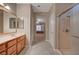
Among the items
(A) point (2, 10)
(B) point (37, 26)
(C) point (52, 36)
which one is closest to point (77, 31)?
(B) point (37, 26)

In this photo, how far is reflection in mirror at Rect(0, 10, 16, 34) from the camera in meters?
2.22

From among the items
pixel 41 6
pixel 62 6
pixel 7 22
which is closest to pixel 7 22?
pixel 7 22

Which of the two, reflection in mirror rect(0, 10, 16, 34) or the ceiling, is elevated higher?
the ceiling

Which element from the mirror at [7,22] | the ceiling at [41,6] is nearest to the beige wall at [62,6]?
the ceiling at [41,6]

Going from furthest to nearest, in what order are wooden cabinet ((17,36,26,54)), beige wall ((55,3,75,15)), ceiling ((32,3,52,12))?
wooden cabinet ((17,36,26,54)) < ceiling ((32,3,52,12)) < beige wall ((55,3,75,15))

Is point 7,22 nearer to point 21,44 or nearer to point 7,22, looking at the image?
point 7,22

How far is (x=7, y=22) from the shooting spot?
7.50ft

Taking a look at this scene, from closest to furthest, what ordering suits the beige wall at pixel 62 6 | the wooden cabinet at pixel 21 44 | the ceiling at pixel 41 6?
the beige wall at pixel 62 6
the ceiling at pixel 41 6
the wooden cabinet at pixel 21 44

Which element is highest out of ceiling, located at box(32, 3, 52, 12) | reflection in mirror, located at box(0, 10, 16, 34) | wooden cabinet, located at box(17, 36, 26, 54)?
ceiling, located at box(32, 3, 52, 12)

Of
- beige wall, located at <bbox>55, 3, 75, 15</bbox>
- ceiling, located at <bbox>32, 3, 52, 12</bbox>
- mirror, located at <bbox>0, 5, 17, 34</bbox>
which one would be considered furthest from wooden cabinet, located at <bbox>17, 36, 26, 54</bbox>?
beige wall, located at <bbox>55, 3, 75, 15</bbox>

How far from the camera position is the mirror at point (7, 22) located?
2225 mm

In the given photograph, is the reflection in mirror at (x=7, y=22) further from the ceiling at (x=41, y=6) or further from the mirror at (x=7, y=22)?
the ceiling at (x=41, y=6)

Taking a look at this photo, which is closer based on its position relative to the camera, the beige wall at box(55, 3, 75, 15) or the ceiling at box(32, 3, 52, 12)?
the beige wall at box(55, 3, 75, 15)

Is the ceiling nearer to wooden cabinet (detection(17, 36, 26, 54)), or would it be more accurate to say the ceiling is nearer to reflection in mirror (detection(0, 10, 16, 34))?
reflection in mirror (detection(0, 10, 16, 34))
